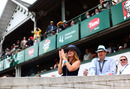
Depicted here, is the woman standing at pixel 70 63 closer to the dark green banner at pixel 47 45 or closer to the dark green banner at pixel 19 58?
the dark green banner at pixel 47 45

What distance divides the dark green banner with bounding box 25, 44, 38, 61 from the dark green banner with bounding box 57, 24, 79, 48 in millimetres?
3132

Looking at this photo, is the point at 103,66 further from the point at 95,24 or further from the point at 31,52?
the point at 31,52

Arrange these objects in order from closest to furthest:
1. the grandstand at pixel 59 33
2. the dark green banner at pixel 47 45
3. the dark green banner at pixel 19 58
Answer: the grandstand at pixel 59 33 < the dark green banner at pixel 47 45 < the dark green banner at pixel 19 58

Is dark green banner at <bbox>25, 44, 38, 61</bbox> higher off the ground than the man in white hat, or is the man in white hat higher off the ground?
dark green banner at <bbox>25, 44, 38, 61</bbox>

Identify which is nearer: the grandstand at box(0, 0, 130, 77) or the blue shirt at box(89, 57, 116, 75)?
the blue shirt at box(89, 57, 116, 75)

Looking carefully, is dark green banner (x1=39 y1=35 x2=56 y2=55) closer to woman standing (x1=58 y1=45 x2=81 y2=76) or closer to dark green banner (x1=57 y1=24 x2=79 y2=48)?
dark green banner (x1=57 y1=24 x2=79 y2=48)

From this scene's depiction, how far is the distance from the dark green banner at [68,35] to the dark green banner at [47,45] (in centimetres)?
60

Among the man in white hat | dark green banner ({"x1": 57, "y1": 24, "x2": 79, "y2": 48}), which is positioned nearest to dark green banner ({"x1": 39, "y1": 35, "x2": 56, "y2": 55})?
dark green banner ({"x1": 57, "y1": 24, "x2": 79, "y2": 48})

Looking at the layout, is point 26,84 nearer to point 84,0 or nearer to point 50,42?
point 50,42

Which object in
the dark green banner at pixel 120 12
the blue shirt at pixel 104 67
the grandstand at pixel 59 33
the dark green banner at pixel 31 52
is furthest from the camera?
the dark green banner at pixel 31 52

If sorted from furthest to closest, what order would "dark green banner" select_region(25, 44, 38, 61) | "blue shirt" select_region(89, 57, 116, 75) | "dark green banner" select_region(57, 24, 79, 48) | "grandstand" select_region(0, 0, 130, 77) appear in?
"dark green banner" select_region(25, 44, 38, 61) → "dark green banner" select_region(57, 24, 79, 48) → "grandstand" select_region(0, 0, 130, 77) → "blue shirt" select_region(89, 57, 116, 75)

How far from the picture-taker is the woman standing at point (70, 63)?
4.19 m

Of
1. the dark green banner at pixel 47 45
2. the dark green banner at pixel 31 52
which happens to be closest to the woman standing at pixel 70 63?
the dark green banner at pixel 47 45

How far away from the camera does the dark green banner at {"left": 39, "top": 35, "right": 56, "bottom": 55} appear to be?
15.3 metres
